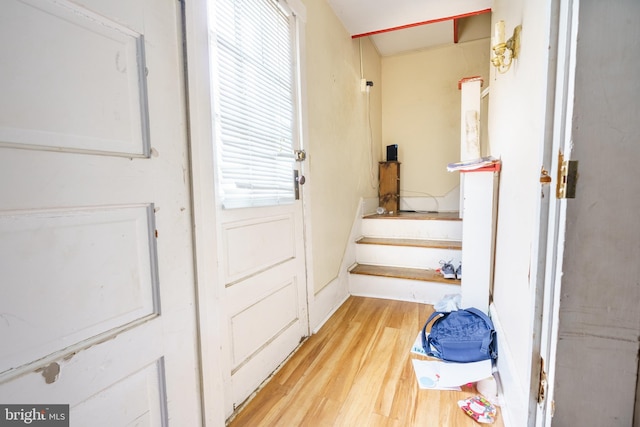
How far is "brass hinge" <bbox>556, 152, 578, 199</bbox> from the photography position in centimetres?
49

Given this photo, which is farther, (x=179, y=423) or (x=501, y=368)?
(x=501, y=368)

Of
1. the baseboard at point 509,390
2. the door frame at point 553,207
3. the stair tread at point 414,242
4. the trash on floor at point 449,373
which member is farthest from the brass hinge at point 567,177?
the stair tread at point 414,242

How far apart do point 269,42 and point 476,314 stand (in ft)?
6.27

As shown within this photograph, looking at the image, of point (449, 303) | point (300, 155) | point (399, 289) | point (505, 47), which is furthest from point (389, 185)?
point (505, 47)

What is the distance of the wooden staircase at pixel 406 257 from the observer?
2270 millimetres

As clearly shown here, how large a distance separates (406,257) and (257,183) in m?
1.71

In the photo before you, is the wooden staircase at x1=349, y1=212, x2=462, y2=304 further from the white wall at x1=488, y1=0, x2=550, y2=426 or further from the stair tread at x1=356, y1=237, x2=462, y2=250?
the white wall at x1=488, y1=0, x2=550, y2=426

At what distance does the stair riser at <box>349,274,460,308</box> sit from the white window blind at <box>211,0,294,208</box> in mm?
1220

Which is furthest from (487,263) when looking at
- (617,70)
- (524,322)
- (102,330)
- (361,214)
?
(102,330)

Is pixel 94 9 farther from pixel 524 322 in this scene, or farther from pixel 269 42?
pixel 524 322

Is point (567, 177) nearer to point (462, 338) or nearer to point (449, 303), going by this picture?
point (462, 338)

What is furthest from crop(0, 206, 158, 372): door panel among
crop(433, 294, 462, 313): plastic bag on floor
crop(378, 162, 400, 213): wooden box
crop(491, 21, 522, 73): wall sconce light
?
crop(378, 162, 400, 213): wooden box

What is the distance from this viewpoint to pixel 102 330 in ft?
2.07

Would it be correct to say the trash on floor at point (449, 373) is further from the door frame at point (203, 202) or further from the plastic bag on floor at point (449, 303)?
the door frame at point (203, 202)
